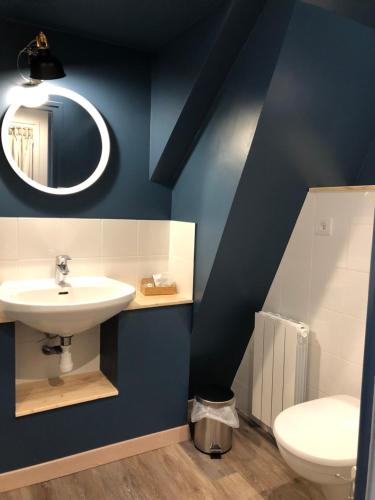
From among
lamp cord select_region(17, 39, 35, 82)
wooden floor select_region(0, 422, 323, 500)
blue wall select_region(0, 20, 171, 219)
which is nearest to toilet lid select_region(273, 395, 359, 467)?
wooden floor select_region(0, 422, 323, 500)

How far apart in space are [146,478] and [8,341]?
0.92 meters

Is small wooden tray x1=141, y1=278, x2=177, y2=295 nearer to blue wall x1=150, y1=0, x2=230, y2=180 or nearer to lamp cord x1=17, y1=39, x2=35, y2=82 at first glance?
blue wall x1=150, y1=0, x2=230, y2=180

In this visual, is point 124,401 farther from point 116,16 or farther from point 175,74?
point 116,16

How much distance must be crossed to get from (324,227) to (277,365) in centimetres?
76

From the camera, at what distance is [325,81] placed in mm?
1684

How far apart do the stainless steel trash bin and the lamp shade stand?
5.80 feet

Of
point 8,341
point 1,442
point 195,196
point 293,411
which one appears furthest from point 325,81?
point 1,442

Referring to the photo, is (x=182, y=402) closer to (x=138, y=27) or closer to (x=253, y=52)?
(x=253, y=52)

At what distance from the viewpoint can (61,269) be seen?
6.66 feet

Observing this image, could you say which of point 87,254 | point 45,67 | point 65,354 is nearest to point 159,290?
point 87,254

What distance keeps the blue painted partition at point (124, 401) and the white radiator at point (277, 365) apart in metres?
0.41

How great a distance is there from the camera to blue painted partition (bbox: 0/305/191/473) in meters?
1.78

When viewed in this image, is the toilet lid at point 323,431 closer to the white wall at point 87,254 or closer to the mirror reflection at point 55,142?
the white wall at point 87,254

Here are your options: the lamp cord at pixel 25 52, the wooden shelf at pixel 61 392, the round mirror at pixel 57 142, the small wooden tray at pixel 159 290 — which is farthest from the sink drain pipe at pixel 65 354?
the lamp cord at pixel 25 52
